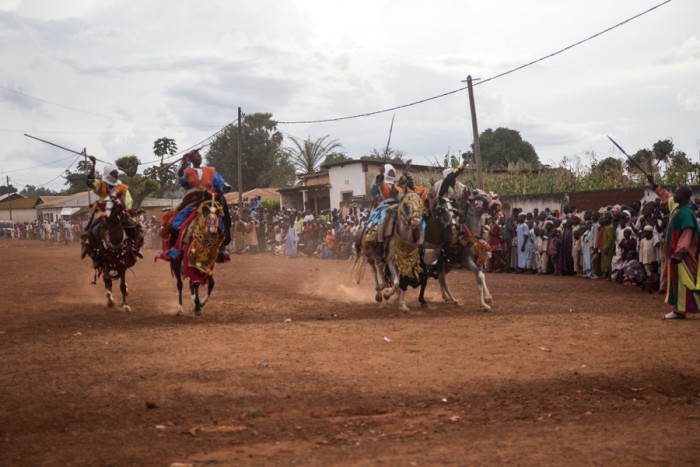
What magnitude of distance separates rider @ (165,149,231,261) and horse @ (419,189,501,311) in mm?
3329

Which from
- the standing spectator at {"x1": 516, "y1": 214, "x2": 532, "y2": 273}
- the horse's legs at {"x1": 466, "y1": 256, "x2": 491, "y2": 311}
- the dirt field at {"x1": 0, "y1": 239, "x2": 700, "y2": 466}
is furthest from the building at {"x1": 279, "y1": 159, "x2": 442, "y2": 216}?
the dirt field at {"x1": 0, "y1": 239, "x2": 700, "y2": 466}

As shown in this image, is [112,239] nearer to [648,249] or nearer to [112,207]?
[112,207]

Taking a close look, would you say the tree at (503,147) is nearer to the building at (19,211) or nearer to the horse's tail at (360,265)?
the horse's tail at (360,265)

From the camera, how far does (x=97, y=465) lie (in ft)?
15.9

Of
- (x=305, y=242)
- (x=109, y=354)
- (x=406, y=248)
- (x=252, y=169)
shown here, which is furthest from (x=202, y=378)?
(x=252, y=169)

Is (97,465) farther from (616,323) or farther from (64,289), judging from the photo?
(64,289)

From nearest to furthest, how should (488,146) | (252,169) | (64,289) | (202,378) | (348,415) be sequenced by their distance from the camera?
1. (348,415)
2. (202,378)
3. (64,289)
4. (488,146)
5. (252,169)

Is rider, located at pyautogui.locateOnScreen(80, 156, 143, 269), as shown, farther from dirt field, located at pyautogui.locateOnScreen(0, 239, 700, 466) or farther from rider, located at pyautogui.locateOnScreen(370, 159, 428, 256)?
rider, located at pyautogui.locateOnScreen(370, 159, 428, 256)

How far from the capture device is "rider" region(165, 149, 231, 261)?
1186 cm

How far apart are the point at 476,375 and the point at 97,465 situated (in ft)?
12.2

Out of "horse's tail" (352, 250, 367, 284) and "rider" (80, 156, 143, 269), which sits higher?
"rider" (80, 156, 143, 269)

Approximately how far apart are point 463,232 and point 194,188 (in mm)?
4473

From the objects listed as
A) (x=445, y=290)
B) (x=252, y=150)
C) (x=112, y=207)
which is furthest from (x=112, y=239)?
(x=252, y=150)

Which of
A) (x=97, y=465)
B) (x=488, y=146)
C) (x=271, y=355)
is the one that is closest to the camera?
(x=97, y=465)
